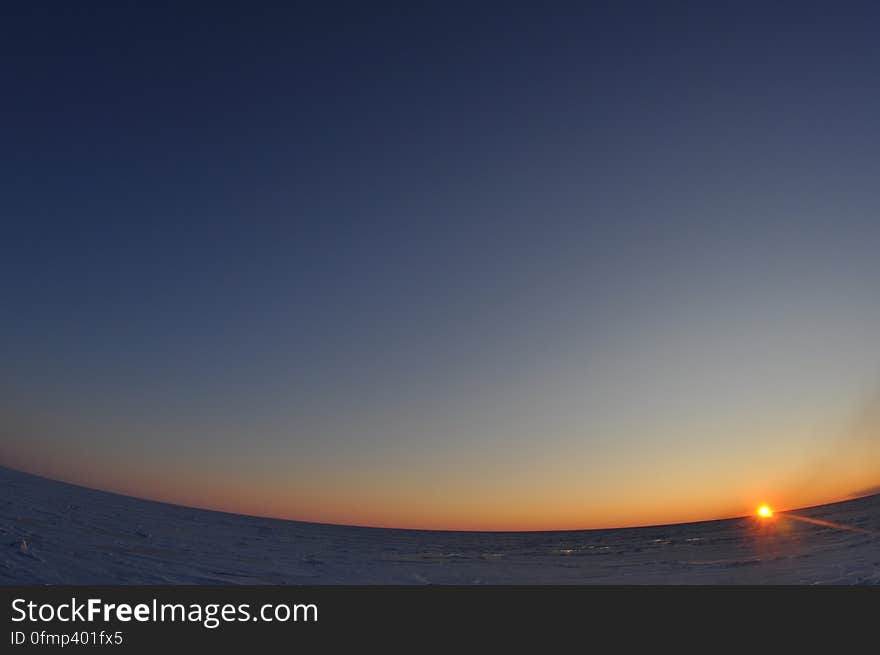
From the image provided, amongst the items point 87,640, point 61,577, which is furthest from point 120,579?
point 87,640

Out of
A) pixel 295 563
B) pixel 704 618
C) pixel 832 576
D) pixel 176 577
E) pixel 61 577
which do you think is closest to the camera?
pixel 704 618

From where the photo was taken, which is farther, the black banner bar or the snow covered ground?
the snow covered ground

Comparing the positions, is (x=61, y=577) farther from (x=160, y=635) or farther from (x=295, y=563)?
(x=295, y=563)

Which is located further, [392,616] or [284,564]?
[284,564]

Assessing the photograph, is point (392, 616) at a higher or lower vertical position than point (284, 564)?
higher

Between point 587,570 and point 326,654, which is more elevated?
point 326,654

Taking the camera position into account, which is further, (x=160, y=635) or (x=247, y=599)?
(x=247, y=599)

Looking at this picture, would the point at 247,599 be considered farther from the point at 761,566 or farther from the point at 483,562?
the point at 761,566

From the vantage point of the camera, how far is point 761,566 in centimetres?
1040

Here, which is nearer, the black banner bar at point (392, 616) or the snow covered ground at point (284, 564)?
the black banner bar at point (392, 616)

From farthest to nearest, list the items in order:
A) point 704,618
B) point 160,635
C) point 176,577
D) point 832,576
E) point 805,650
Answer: point 832,576, point 176,577, point 704,618, point 160,635, point 805,650

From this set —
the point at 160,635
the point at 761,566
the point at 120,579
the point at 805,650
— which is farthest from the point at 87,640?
the point at 761,566

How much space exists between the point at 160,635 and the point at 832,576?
10324 mm


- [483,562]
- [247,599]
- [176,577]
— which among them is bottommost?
[483,562]
